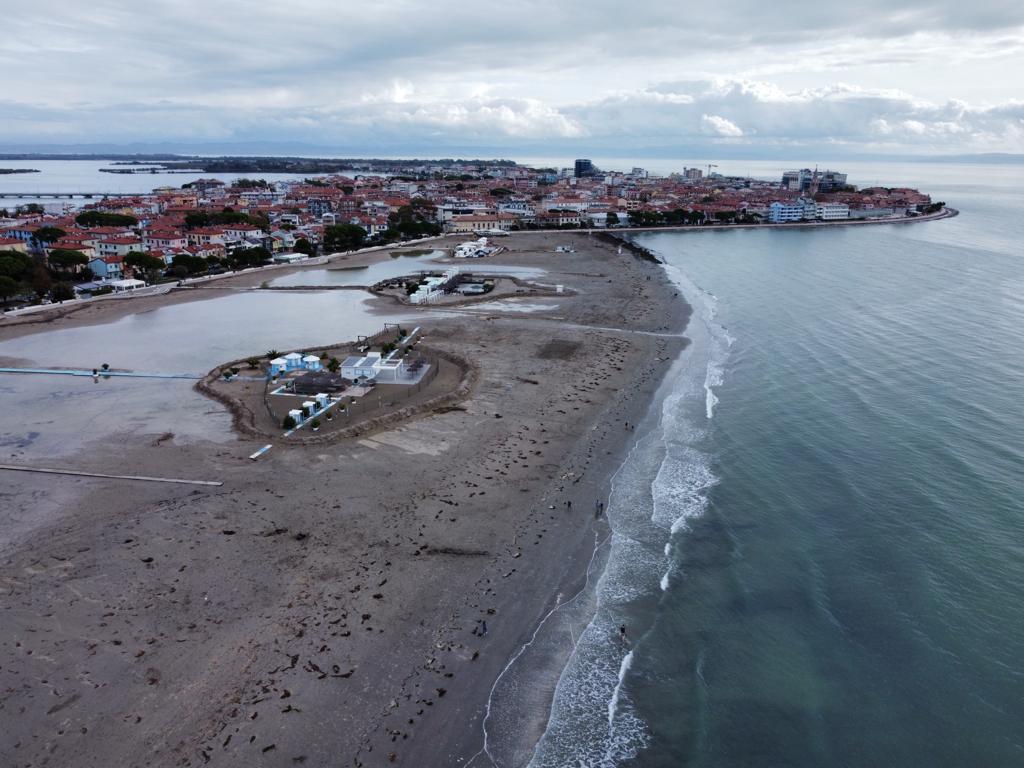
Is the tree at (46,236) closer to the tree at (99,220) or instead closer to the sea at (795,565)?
the tree at (99,220)

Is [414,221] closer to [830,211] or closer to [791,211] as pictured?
[791,211]

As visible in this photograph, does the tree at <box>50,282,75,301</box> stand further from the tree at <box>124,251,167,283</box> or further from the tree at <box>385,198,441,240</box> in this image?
the tree at <box>385,198,441,240</box>

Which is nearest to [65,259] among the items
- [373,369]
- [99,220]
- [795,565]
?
[99,220]

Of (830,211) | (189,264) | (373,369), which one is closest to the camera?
(373,369)

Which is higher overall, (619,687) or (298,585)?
(298,585)

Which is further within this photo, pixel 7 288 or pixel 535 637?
pixel 7 288

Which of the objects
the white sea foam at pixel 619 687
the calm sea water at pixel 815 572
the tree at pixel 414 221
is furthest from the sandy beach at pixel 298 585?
the tree at pixel 414 221
